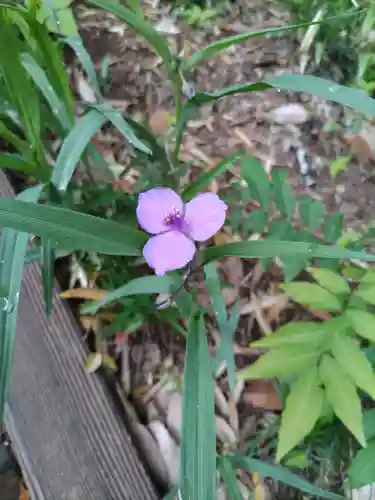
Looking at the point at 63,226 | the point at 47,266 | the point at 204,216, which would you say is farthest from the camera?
the point at 47,266

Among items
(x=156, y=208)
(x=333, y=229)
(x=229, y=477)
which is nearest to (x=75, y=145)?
(x=156, y=208)

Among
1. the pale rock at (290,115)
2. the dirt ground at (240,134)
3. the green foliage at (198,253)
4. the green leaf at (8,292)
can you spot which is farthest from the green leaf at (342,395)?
the pale rock at (290,115)

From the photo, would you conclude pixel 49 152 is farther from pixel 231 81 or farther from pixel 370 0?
pixel 370 0

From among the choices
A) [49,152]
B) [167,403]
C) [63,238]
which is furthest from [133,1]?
[167,403]

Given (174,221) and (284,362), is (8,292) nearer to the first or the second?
(174,221)

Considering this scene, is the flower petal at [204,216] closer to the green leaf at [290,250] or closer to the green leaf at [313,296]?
the green leaf at [290,250]

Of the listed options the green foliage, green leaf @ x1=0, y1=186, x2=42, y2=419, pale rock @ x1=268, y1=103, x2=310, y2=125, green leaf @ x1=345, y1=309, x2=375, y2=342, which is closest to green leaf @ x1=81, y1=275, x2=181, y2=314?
the green foliage
